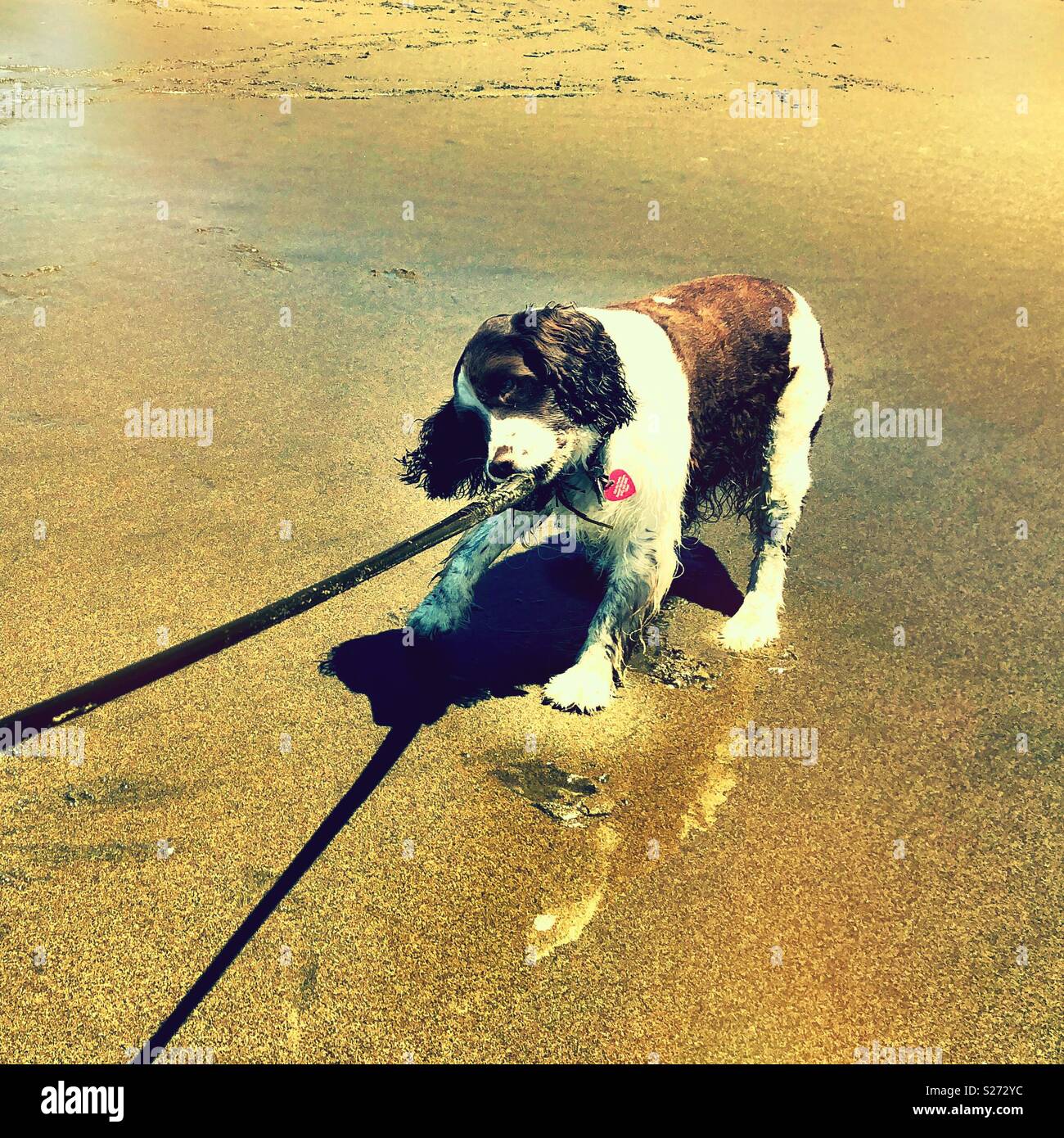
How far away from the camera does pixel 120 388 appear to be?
245 inches

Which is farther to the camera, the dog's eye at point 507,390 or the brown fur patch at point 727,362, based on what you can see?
the brown fur patch at point 727,362

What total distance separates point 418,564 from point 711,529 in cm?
154

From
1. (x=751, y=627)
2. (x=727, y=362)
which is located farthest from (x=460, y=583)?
(x=727, y=362)

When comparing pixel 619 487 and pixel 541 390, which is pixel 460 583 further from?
pixel 541 390

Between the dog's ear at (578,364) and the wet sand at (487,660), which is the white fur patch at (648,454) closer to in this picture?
the dog's ear at (578,364)

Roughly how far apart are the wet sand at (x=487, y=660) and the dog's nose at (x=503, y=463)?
3.42ft

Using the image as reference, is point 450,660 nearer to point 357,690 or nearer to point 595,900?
point 357,690

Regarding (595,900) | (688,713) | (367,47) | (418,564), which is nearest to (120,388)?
(418,564)

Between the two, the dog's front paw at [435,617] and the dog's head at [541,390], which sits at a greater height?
the dog's head at [541,390]

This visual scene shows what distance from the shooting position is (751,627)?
15.0ft

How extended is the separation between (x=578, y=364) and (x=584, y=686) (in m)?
1.26

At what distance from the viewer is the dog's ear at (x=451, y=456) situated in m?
3.83

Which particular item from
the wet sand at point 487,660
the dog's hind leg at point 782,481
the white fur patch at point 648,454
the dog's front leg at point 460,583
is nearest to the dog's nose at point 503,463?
the white fur patch at point 648,454

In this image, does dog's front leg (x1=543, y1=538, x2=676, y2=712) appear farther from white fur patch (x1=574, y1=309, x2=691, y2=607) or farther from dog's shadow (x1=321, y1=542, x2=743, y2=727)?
dog's shadow (x1=321, y1=542, x2=743, y2=727)
